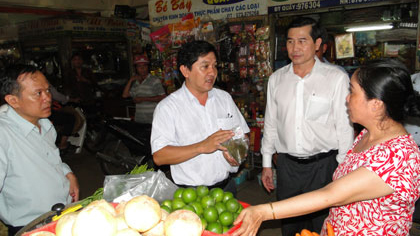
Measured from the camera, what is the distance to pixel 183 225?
44.5 inches

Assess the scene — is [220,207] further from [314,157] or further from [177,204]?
[314,157]

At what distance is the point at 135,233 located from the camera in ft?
3.65

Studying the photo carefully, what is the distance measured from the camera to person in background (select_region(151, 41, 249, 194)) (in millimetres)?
2104

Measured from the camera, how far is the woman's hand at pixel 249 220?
131cm

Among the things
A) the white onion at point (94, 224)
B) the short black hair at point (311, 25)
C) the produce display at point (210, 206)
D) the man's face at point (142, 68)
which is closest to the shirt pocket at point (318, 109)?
the short black hair at point (311, 25)

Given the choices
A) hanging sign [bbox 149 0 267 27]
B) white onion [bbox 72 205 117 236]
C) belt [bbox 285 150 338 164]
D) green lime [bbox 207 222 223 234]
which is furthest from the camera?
hanging sign [bbox 149 0 267 27]

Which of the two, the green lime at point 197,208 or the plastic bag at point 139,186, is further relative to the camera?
the plastic bag at point 139,186

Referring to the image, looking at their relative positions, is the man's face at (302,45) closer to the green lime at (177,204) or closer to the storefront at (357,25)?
the storefront at (357,25)

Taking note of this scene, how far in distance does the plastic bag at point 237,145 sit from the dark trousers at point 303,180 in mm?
735

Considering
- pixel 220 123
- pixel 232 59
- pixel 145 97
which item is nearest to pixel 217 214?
pixel 220 123

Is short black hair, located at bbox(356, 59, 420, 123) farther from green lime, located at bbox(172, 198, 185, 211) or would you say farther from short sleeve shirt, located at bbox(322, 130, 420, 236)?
green lime, located at bbox(172, 198, 185, 211)

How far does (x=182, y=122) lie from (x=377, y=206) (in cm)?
133

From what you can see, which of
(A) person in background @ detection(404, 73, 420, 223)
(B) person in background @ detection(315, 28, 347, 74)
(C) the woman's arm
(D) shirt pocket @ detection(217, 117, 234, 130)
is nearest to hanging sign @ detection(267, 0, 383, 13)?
(B) person in background @ detection(315, 28, 347, 74)

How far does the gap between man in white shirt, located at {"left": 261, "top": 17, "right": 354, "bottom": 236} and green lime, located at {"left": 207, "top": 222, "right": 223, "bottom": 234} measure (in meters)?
1.45
